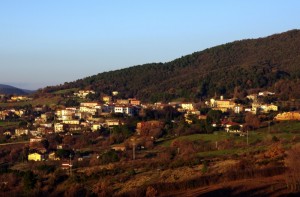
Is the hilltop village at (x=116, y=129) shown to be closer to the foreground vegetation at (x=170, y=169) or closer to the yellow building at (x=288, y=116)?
the yellow building at (x=288, y=116)

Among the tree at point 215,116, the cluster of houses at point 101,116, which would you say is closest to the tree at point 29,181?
the cluster of houses at point 101,116

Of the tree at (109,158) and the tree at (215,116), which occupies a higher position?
the tree at (215,116)

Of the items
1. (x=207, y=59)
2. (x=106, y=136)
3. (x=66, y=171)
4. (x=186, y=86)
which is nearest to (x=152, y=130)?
(x=106, y=136)

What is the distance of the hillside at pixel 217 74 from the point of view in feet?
191

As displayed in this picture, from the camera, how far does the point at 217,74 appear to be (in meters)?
62.3

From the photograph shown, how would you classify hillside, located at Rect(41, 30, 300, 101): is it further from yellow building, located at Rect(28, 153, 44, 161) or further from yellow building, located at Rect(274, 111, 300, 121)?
yellow building, located at Rect(28, 153, 44, 161)

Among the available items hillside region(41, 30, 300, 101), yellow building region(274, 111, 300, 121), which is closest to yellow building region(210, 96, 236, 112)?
hillside region(41, 30, 300, 101)

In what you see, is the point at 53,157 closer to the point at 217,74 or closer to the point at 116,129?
the point at 116,129

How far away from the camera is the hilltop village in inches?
Result: 1191

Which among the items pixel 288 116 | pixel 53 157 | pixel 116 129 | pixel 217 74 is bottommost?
pixel 53 157

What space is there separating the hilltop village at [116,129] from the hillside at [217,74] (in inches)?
131

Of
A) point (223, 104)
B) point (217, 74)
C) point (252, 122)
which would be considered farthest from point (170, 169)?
point (217, 74)

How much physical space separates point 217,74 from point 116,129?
25.7 m

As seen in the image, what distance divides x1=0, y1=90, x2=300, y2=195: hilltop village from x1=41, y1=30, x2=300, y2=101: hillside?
3321mm
